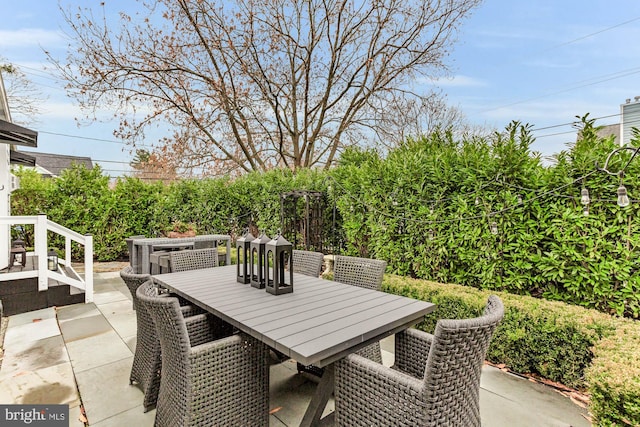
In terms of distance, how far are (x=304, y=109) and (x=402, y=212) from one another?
7.41 metres

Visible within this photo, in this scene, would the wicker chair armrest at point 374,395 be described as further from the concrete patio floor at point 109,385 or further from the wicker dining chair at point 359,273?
the wicker dining chair at point 359,273

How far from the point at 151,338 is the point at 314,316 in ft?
4.43

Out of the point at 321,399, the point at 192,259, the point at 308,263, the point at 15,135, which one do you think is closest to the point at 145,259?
the point at 192,259

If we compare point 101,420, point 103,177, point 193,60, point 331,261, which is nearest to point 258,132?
point 193,60

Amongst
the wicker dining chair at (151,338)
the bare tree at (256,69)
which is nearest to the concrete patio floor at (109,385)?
the wicker dining chair at (151,338)

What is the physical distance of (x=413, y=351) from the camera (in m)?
2.02

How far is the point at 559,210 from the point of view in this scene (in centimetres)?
299

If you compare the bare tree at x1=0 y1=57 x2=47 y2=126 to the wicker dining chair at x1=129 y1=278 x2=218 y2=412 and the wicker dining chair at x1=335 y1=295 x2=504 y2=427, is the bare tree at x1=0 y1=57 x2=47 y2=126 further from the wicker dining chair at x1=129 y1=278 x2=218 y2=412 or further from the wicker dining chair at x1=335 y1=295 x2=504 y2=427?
the wicker dining chair at x1=335 y1=295 x2=504 y2=427

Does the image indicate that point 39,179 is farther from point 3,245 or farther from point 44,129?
point 44,129

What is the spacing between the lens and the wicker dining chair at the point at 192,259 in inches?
142

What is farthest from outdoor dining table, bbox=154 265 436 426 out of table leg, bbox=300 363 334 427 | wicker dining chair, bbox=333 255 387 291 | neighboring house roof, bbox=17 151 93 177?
neighboring house roof, bbox=17 151 93 177

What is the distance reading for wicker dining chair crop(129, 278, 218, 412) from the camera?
2.24 metres

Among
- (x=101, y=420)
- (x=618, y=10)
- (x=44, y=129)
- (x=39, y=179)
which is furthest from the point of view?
(x=44, y=129)

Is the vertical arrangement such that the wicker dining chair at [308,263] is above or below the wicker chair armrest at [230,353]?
above
